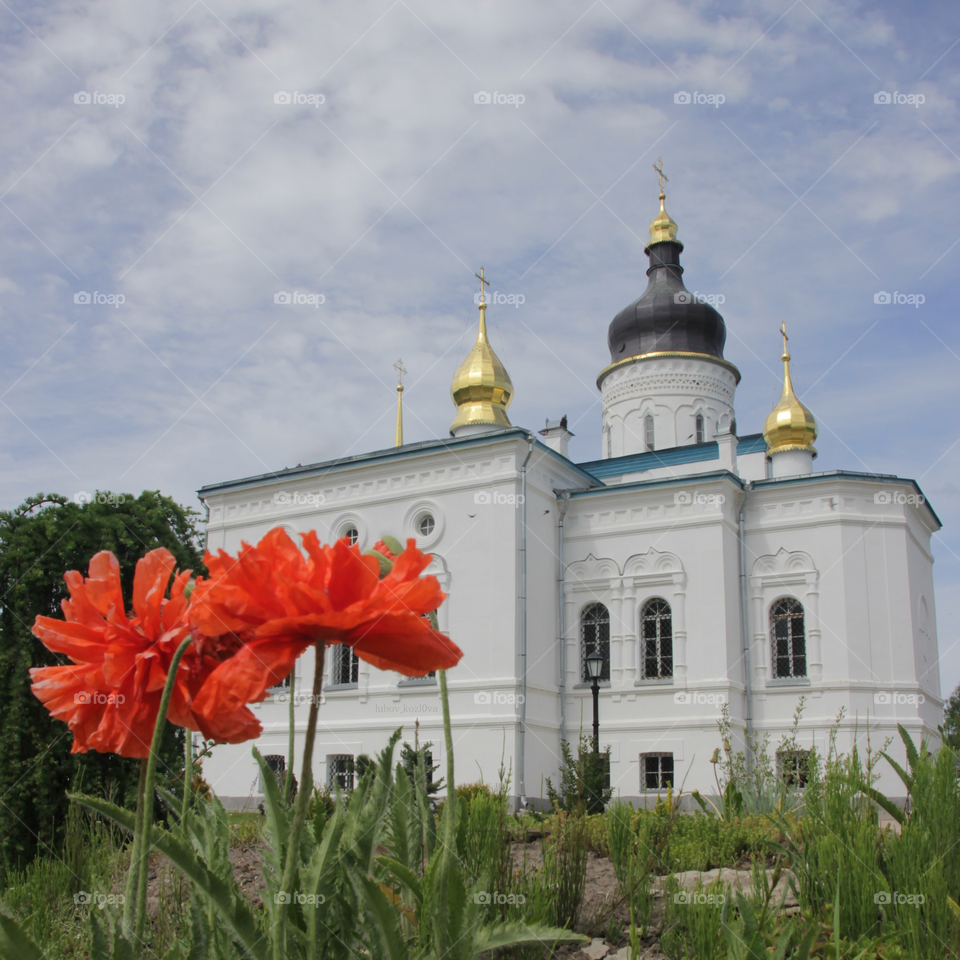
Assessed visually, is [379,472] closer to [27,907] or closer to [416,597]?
[27,907]

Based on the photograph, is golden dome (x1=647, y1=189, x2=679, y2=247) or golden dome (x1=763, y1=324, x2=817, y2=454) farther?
golden dome (x1=647, y1=189, x2=679, y2=247)

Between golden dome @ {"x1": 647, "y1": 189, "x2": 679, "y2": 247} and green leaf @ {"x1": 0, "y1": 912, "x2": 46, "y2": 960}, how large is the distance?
2744 centimetres

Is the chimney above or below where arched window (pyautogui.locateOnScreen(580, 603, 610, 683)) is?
above

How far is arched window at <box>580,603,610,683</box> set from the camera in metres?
19.0

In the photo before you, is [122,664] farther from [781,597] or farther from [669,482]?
[781,597]

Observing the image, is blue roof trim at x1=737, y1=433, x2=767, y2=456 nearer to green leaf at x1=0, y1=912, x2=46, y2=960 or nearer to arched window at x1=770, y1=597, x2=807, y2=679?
arched window at x1=770, y1=597, x2=807, y2=679

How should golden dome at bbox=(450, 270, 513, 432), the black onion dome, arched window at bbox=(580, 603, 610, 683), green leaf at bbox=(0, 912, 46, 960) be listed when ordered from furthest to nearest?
the black onion dome → golden dome at bbox=(450, 270, 513, 432) → arched window at bbox=(580, 603, 610, 683) → green leaf at bbox=(0, 912, 46, 960)

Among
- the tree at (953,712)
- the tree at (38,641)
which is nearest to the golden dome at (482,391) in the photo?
the tree at (38,641)

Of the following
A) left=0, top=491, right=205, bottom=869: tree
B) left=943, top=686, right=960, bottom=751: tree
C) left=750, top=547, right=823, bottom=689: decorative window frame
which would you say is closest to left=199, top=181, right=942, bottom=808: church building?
left=750, top=547, right=823, bottom=689: decorative window frame

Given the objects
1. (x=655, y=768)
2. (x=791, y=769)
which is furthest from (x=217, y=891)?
(x=655, y=768)

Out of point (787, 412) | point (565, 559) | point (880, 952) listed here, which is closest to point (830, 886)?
point (880, 952)

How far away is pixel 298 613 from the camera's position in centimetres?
139

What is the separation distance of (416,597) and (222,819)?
108cm

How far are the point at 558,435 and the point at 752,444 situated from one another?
18.2 ft
